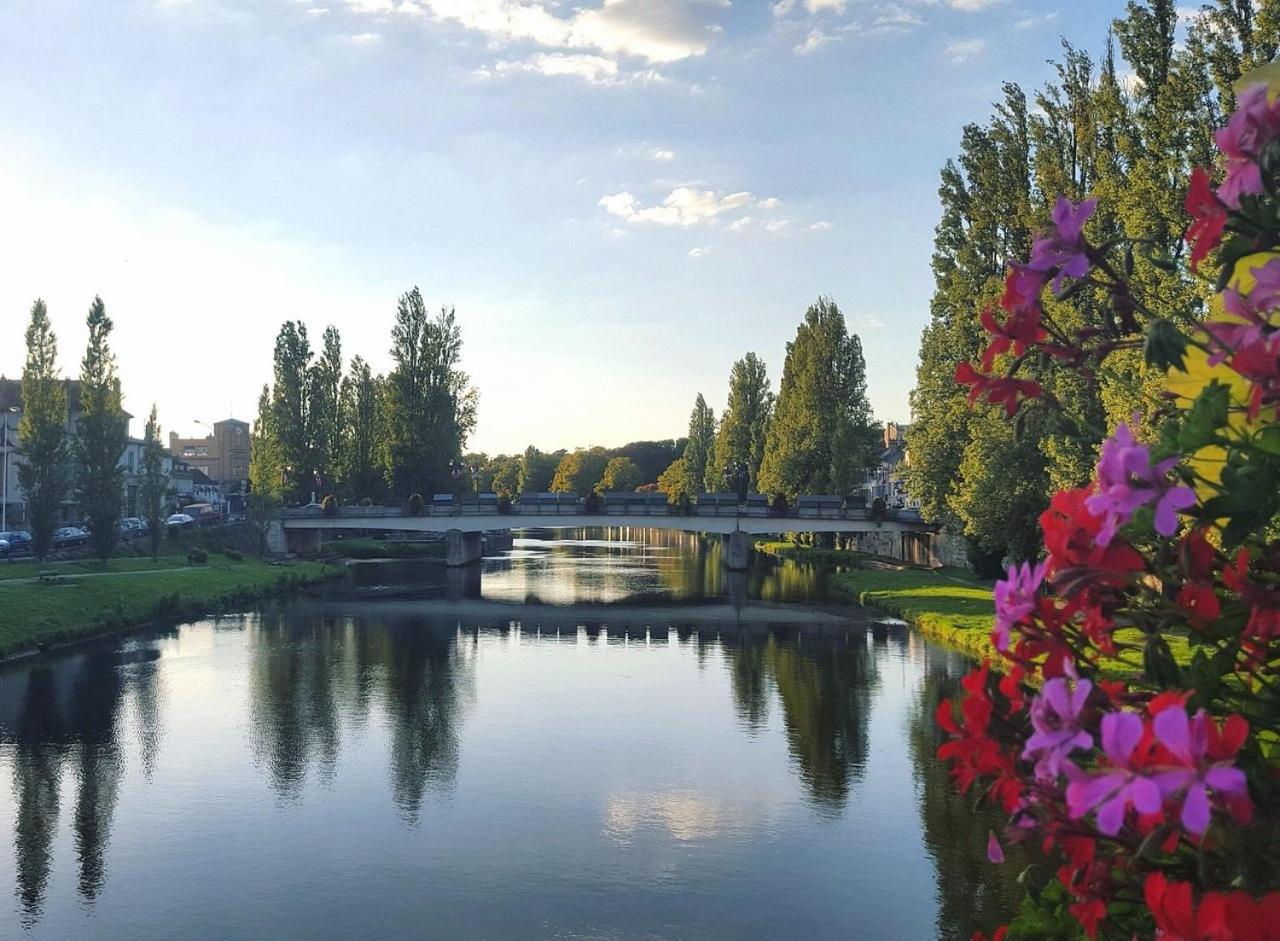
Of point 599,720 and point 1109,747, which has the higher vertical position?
point 1109,747

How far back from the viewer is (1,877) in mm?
17109

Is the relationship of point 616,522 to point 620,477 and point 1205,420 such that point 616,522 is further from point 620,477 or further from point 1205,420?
point 620,477

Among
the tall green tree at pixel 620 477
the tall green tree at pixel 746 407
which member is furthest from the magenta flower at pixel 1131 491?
the tall green tree at pixel 620 477

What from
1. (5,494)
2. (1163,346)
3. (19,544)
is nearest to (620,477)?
(5,494)

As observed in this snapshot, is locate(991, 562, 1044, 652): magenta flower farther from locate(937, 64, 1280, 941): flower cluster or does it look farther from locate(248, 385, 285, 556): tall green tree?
locate(248, 385, 285, 556): tall green tree

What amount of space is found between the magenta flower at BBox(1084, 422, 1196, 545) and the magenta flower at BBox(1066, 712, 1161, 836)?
422 mm

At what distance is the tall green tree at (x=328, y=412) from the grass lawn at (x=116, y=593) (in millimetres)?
24387

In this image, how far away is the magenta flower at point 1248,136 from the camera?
2.54 meters

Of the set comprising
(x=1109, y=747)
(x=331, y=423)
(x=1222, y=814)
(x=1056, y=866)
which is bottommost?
(x=1056, y=866)

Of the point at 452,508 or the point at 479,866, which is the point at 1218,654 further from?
the point at 452,508

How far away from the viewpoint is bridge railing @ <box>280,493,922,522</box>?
68.1 meters

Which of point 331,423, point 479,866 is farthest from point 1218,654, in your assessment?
point 331,423

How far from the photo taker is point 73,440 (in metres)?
53.0

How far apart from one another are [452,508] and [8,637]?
127 ft
